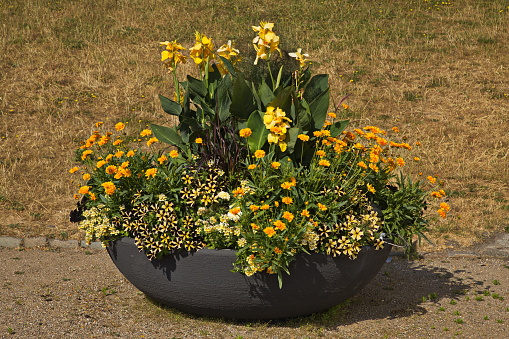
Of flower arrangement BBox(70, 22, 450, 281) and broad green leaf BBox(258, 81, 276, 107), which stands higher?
broad green leaf BBox(258, 81, 276, 107)

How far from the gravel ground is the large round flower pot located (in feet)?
0.58

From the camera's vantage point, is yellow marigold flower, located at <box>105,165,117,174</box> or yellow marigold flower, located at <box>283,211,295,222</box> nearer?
yellow marigold flower, located at <box>283,211,295,222</box>

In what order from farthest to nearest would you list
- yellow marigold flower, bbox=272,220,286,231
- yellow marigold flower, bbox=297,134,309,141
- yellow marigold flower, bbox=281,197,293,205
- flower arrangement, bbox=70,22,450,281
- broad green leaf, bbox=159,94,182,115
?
broad green leaf, bbox=159,94,182,115 < yellow marigold flower, bbox=297,134,309,141 < flower arrangement, bbox=70,22,450,281 < yellow marigold flower, bbox=281,197,293,205 < yellow marigold flower, bbox=272,220,286,231

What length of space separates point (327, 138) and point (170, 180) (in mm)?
1155

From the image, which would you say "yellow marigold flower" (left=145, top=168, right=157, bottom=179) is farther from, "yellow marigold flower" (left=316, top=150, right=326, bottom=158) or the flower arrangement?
"yellow marigold flower" (left=316, top=150, right=326, bottom=158)

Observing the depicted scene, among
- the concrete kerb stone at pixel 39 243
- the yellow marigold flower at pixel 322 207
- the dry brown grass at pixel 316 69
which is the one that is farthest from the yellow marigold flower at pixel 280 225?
the concrete kerb stone at pixel 39 243

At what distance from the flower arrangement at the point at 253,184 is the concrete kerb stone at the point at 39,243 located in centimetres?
176

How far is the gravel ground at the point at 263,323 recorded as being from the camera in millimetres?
4227

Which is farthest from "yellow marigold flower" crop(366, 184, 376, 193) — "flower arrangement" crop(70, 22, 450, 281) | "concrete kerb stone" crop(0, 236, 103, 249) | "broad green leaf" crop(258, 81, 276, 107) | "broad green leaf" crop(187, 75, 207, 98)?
"concrete kerb stone" crop(0, 236, 103, 249)

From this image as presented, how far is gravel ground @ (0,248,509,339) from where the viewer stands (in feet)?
13.9

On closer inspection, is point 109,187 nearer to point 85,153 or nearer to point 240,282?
point 85,153

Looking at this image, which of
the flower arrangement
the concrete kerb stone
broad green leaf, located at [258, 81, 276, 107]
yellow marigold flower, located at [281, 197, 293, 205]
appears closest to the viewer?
yellow marigold flower, located at [281, 197, 293, 205]

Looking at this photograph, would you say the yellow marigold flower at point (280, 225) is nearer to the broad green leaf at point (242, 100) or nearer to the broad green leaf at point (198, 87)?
the broad green leaf at point (242, 100)

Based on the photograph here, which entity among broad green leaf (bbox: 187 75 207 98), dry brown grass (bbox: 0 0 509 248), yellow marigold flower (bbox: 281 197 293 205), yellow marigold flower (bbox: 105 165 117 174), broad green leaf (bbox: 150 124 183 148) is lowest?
yellow marigold flower (bbox: 281 197 293 205)
